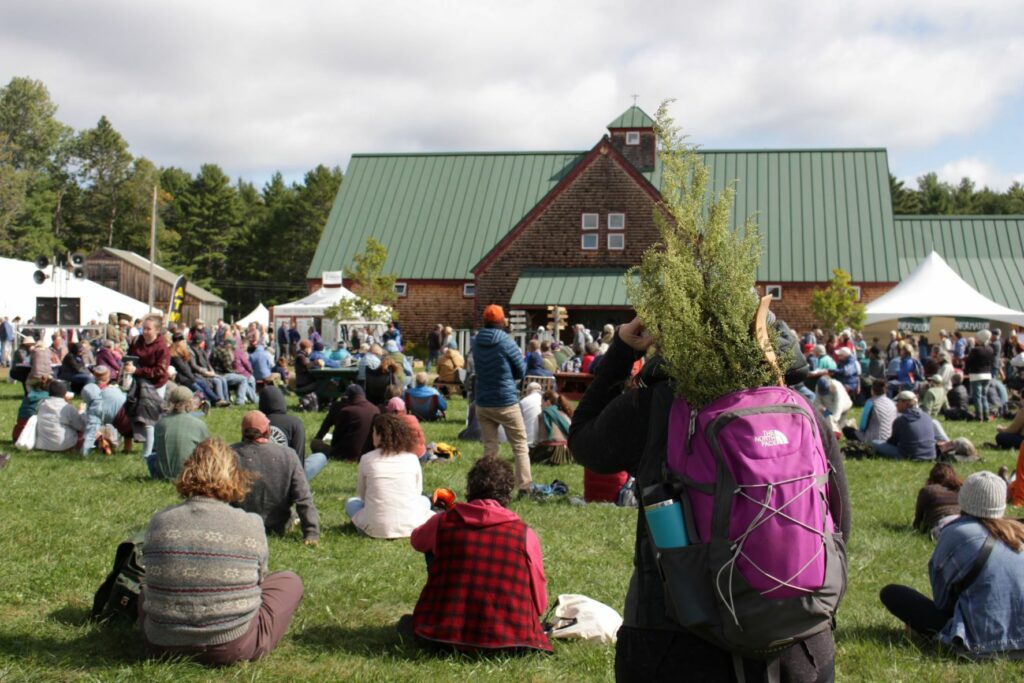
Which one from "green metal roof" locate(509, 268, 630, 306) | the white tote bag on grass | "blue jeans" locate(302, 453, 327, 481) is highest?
"green metal roof" locate(509, 268, 630, 306)

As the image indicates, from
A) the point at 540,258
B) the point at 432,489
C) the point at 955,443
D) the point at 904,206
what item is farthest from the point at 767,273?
the point at 904,206

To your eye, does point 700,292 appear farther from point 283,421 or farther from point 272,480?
point 283,421

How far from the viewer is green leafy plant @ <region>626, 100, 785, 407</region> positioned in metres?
2.79

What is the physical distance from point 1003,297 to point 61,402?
3619cm

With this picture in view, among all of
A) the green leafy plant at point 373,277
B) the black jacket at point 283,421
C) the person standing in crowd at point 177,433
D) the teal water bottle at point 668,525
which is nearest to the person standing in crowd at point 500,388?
the black jacket at point 283,421

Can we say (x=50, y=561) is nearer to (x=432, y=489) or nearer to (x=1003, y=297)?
(x=432, y=489)

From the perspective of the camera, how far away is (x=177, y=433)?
1073 centimetres

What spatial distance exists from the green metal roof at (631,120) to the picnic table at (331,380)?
27193 mm

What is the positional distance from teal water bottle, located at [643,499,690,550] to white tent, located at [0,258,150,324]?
36258 mm

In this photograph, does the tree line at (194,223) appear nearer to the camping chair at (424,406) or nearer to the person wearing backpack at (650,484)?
the camping chair at (424,406)

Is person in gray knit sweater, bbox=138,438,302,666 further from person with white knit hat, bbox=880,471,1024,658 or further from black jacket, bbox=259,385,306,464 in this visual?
black jacket, bbox=259,385,306,464

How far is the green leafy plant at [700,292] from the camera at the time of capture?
9.14ft

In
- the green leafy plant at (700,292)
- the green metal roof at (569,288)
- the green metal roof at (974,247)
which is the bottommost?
the green leafy plant at (700,292)

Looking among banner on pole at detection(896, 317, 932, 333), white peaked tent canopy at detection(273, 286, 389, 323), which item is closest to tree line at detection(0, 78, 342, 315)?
white peaked tent canopy at detection(273, 286, 389, 323)
